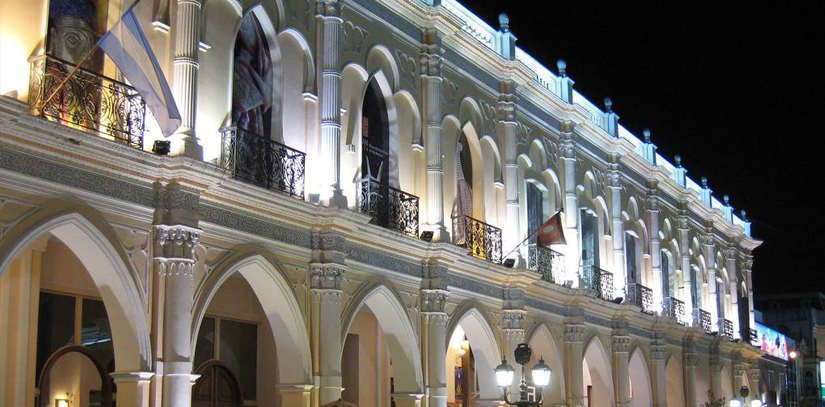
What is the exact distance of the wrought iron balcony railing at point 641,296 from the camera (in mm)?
33625

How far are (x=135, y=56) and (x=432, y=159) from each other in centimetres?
972

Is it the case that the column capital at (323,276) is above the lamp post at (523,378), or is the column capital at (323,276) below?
above

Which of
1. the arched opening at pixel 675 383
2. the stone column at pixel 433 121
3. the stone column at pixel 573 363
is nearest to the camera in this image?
the stone column at pixel 433 121

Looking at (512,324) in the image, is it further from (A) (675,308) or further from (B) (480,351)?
(A) (675,308)

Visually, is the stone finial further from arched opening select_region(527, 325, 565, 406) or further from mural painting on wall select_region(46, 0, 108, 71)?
mural painting on wall select_region(46, 0, 108, 71)

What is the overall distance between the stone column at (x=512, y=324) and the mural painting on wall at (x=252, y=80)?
8.89m

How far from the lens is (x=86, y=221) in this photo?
14594 mm

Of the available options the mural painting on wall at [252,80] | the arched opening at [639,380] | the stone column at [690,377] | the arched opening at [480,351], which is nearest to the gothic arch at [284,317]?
the mural painting on wall at [252,80]

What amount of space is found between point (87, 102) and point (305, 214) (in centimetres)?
490

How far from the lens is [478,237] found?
25.0 metres

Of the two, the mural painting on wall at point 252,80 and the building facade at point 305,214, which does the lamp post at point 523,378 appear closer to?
the building facade at point 305,214

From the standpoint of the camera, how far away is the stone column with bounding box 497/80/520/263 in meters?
26.5

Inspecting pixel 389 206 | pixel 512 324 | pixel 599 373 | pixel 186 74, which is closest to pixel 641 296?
pixel 599 373

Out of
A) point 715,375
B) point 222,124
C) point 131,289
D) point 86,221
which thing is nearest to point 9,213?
point 86,221
